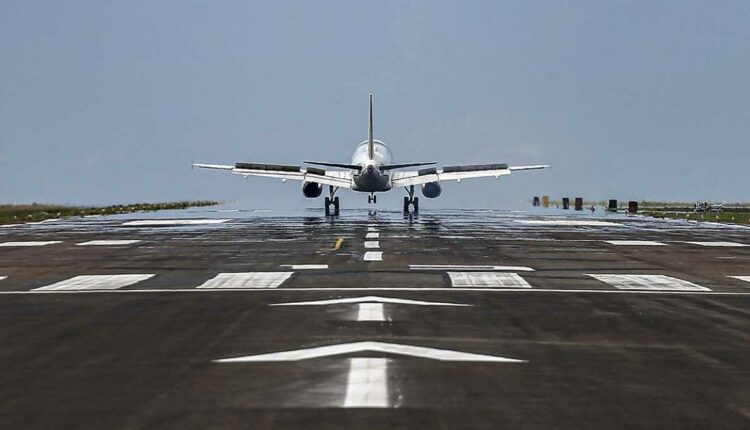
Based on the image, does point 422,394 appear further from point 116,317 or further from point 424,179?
point 424,179

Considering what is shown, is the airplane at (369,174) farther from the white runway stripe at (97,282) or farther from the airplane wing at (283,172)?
the white runway stripe at (97,282)

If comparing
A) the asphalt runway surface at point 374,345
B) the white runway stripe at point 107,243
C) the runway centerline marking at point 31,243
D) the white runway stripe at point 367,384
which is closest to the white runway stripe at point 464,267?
the asphalt runway surface at point 374,345

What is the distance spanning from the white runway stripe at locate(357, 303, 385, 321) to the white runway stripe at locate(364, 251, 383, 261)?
11451 millimetres

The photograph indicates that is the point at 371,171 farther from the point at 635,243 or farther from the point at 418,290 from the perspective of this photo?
the point at 418,290

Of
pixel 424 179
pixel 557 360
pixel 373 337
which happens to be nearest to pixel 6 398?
pixel 373 337

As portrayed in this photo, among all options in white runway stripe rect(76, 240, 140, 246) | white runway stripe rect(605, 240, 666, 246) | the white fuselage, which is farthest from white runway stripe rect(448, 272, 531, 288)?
the white fuselage

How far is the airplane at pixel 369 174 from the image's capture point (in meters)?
71.4

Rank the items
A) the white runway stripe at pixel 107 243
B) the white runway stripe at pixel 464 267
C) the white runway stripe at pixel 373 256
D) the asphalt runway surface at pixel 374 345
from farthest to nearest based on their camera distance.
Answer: the white runway stripe at pixel 107 243 < the white runway stripe at pixel 373 256 < the white runway stripe at pixel 464 267 < the asphalt runway surface at pixel 374 345

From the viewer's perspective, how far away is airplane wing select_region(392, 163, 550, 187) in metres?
77.8

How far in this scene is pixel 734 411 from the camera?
7.58 meters

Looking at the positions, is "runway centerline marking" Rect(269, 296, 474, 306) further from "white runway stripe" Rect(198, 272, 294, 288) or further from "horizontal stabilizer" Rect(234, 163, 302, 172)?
"horizontal stabilizer" Rect(234, 163, 302, 172)

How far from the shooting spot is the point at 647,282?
2019 centimetres

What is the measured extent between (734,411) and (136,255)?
2397 centimetres

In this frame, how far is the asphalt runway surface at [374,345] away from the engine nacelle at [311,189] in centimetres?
4820
